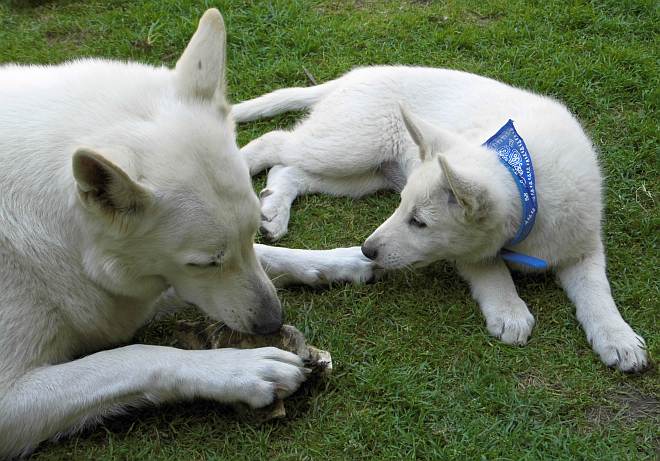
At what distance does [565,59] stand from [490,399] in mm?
3252

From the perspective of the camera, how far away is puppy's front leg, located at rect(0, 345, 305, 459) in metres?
2.76

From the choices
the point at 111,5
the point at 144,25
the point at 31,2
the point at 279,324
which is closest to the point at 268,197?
the point at 279,324

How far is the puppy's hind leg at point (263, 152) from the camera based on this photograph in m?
4.66

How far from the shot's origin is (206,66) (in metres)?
2.86

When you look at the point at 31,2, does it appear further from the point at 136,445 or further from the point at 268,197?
the point at 136,445

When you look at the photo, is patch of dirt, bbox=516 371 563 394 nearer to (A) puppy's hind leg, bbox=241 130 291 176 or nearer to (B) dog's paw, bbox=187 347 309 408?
(B) dog's paw, bbox=187 347 309 408

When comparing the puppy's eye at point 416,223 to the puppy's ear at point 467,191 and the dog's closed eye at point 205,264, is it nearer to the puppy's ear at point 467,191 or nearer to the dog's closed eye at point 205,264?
the puppy's ear at point 467,191

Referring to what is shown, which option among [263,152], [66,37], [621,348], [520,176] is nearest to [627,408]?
[621,348]

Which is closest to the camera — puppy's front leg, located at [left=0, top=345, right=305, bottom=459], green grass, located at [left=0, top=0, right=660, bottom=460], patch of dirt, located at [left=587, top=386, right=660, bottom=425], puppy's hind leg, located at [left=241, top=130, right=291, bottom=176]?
puppy's front leg, located at [left=0, top=345, right=305, bottom=459]

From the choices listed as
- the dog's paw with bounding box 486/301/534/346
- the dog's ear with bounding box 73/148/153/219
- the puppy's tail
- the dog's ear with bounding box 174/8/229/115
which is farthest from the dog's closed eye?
the puppy's tail

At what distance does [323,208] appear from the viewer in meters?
4.42

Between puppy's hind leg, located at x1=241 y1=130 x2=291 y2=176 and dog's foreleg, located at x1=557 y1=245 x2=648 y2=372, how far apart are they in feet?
6.16

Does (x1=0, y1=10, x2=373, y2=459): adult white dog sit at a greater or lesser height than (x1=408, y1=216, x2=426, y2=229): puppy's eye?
greater

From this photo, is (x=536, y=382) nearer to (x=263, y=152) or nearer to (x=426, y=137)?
(x=426, y=137)
